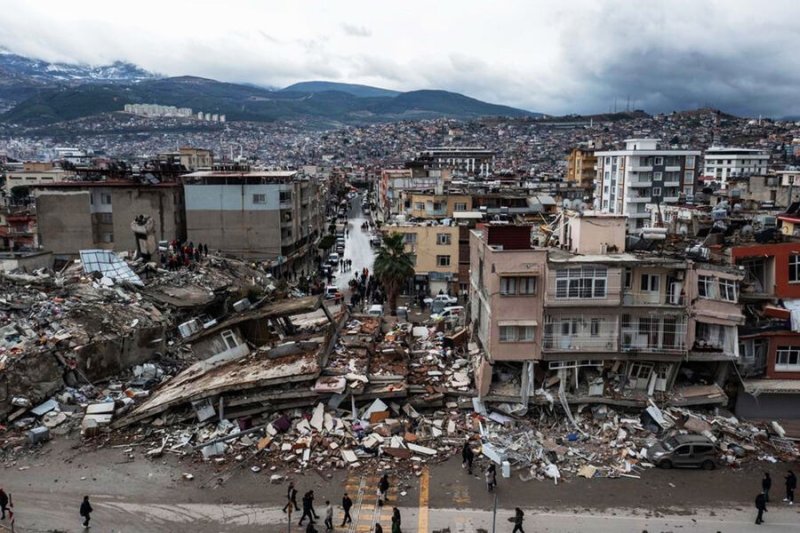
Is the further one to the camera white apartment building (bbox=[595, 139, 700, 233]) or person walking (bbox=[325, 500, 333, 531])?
white apartment building (bbox=[595, 139, 700, 233])

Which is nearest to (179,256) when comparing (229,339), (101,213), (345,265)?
(101,213)

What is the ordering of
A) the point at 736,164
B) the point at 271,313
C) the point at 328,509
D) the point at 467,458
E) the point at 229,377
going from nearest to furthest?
the point at 328,509 < the point at 467,458 < the point at 229,377 < the point at 271,313 < the point at 736,164

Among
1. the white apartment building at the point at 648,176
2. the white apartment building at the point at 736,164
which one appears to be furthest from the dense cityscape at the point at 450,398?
the white apartment building at the point at 736,164

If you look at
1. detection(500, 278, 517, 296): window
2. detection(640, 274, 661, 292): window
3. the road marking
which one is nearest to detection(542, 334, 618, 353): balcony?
detection(500, 278, 517, 296): window

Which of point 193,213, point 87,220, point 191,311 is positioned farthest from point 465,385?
point 87,220

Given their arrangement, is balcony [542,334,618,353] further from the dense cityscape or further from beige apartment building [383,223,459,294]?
beige apartment building [383,223,459,294]

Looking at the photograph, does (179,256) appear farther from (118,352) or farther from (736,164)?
(736,164)
